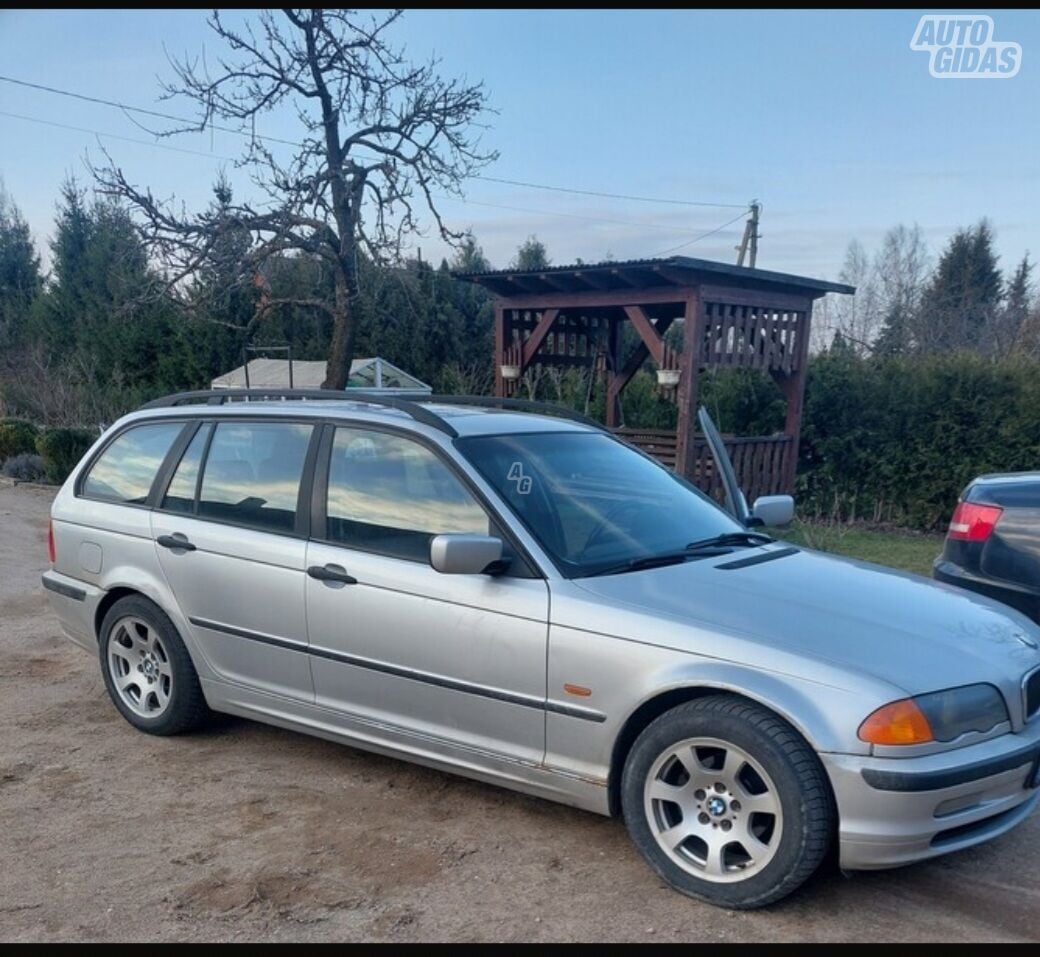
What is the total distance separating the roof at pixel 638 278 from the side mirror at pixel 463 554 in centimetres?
737

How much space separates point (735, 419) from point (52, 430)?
1080 cm

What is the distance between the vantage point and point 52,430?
15.6 metres

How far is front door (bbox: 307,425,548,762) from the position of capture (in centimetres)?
373

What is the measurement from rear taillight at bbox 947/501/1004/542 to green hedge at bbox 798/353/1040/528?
657 cm

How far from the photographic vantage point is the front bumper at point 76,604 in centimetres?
523

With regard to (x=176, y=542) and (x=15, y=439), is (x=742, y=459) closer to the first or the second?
(x=176, y=542)

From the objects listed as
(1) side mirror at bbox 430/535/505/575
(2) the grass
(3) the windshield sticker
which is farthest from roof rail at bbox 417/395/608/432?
(2) the grass

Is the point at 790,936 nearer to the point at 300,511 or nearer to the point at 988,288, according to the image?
the point at 300,511

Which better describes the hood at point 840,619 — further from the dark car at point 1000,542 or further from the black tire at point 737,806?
the dark car at point 1000,542

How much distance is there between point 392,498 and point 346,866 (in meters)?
1.51

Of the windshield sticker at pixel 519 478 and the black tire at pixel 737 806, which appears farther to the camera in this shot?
the windshield sticker at pixel 519 478

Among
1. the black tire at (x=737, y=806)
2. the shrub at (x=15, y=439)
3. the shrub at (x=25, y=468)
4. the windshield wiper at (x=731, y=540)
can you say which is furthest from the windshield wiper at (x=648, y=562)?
the shrub at (x=15, y=439)

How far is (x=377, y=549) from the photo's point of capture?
4.18 m

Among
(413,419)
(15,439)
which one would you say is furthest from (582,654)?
(15,439)
